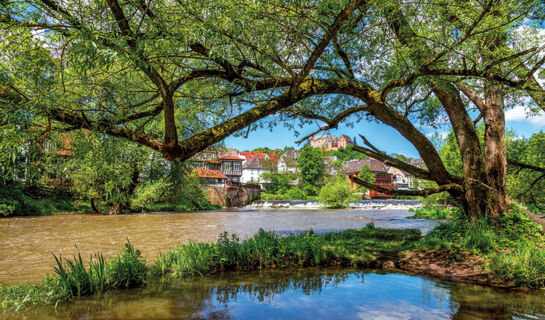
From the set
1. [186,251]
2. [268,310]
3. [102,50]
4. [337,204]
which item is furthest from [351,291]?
[337,204]

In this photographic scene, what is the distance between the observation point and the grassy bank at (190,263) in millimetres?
4699

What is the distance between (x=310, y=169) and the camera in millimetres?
68188

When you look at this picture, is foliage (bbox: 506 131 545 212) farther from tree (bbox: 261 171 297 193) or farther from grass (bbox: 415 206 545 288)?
tree (bbox: 261 171 297 193)

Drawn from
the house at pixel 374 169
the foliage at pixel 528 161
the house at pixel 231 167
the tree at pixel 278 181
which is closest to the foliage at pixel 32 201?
the foliage at pixel 528 161

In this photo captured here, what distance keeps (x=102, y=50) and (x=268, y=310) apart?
3.72 m

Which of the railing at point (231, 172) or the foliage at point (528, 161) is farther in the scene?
the railing at point (231, 172)

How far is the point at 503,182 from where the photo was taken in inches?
295

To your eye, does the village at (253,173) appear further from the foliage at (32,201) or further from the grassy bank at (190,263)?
the grassy bank at (190,263)

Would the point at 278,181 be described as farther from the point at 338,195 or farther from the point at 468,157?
the point at 468,157

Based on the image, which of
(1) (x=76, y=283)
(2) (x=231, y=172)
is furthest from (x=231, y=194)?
(1) (x=76, y=283)

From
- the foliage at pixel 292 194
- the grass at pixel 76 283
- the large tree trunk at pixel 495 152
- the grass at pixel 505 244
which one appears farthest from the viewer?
the foliage at pixel 292 194

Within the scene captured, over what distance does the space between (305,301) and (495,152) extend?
239 inches

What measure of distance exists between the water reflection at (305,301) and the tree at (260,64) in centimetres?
213

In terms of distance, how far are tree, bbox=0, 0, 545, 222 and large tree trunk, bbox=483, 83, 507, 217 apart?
0.09 ft
